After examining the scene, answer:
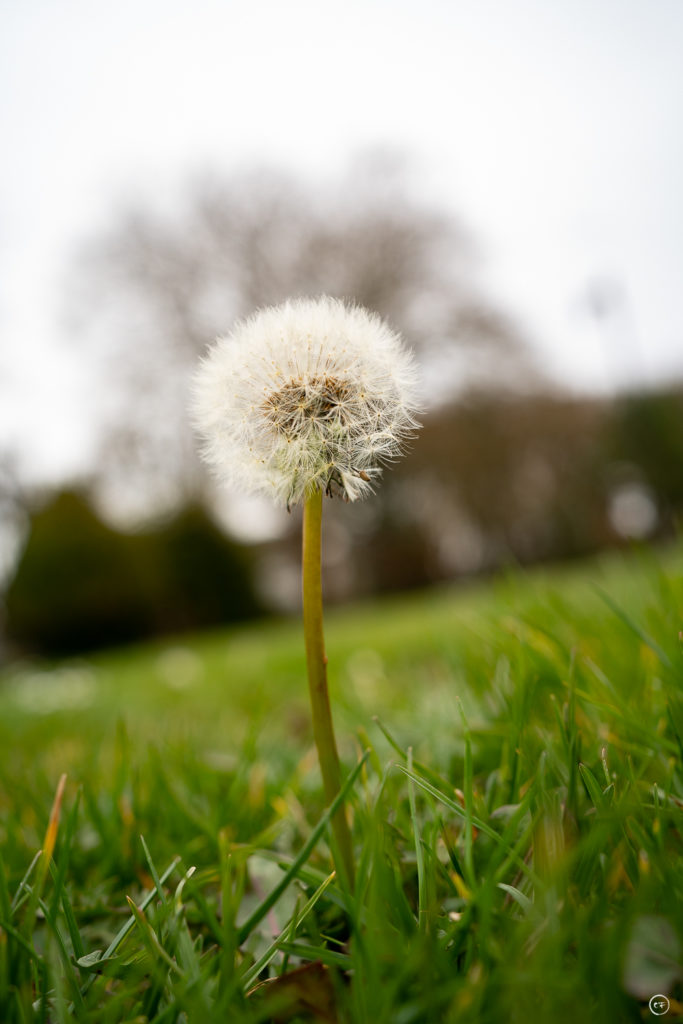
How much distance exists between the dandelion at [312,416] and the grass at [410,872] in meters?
0.16

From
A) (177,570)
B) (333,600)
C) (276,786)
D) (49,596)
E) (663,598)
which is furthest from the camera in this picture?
(333,600)

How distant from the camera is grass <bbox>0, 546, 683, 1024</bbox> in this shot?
2.11 feet

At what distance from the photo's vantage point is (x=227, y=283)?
16781mm

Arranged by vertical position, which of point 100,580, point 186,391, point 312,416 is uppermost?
point 186,391

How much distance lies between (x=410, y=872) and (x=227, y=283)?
17.6m

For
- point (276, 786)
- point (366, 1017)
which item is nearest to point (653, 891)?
point (366, 1017)

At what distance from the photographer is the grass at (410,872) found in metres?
0.64

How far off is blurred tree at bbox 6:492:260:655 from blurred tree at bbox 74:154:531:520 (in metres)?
1.35

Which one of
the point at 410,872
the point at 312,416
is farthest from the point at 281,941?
the point at 312,416

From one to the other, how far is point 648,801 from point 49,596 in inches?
621

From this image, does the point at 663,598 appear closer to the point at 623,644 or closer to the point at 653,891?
the point at 623,644

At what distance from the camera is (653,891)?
28.5 inches

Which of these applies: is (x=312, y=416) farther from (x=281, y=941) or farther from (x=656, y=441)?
(x=656, y=441)

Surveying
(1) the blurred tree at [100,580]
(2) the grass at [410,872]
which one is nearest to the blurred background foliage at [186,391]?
(1) the blurred tree at [100,580]
